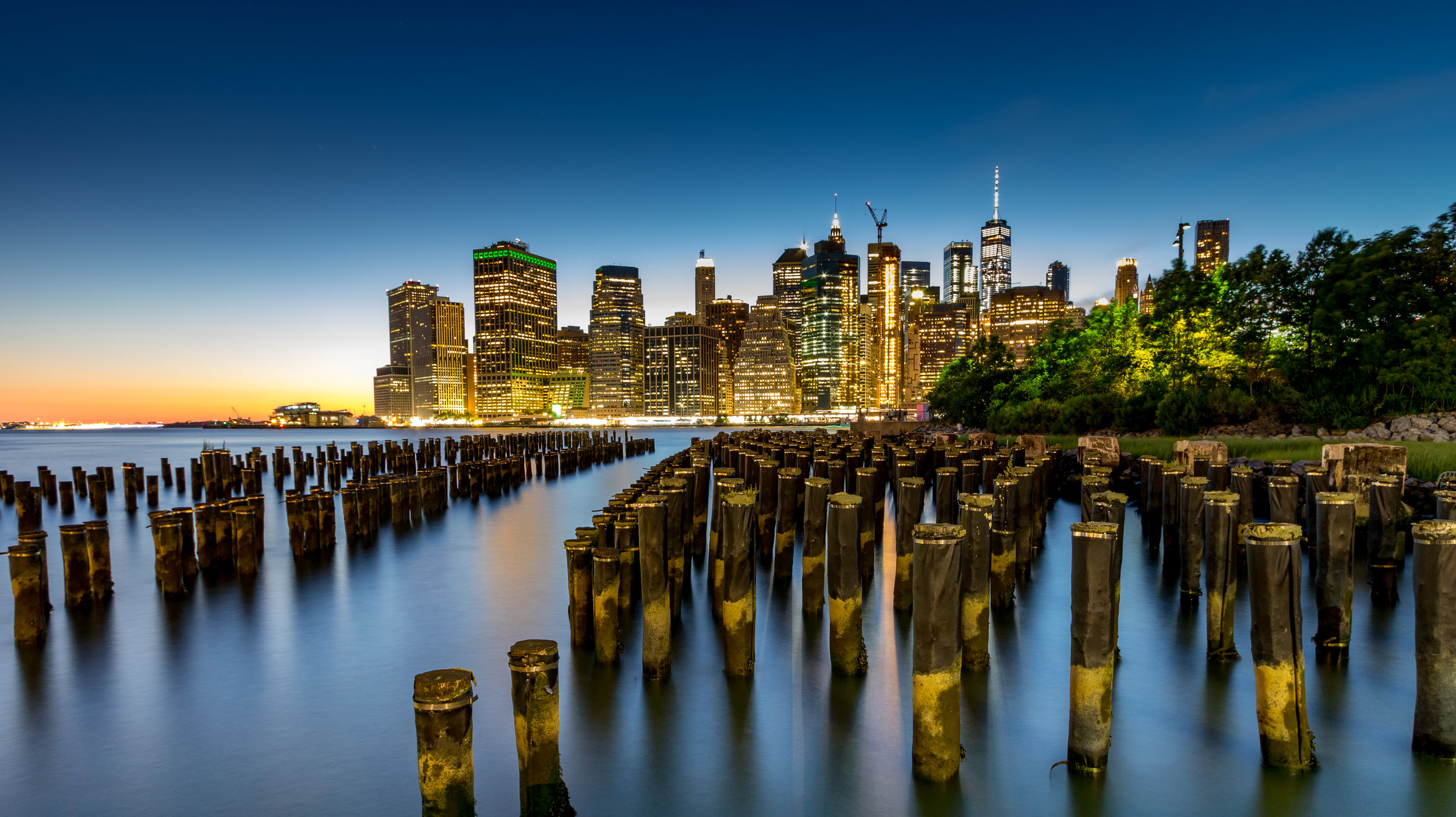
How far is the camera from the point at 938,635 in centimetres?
472

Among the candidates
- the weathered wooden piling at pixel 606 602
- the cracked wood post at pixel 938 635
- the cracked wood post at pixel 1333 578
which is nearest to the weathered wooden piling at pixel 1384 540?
the cracked wood post at pixel 1333 578

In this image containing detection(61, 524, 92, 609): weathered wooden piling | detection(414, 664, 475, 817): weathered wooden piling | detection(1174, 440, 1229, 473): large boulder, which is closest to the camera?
detection(414, 664, 475, 817): weathered wooden piling

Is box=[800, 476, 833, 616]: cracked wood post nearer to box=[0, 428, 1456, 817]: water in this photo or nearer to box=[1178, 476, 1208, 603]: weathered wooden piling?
box=[0, 428, 1456, 817]: water

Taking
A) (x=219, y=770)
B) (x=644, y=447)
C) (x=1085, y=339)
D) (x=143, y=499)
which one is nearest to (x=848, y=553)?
(x=219, y=770)

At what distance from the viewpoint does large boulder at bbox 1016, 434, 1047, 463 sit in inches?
759

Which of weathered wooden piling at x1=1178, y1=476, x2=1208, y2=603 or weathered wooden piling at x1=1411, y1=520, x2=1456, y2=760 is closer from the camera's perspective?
weathered wooden piling at x1=1411, y1=520, x2=1456, y2=760

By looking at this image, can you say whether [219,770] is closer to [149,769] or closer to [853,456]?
[149,769]

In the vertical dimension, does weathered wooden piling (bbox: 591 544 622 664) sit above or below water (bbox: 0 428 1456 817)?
above

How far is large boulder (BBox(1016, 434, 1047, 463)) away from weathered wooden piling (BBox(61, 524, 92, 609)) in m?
18.6

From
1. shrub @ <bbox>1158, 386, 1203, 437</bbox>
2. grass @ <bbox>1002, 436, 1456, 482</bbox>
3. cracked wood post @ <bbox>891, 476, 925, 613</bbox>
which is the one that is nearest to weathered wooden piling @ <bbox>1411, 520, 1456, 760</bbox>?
cracked wood post @ <bbox>891, 476, 925, 613</bbox>

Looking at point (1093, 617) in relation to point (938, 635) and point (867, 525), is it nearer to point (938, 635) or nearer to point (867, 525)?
point (938, 635)

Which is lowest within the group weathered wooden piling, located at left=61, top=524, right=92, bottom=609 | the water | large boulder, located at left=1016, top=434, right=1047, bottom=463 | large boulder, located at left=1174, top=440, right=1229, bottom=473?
the water

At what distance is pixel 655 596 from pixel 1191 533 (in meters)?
7.03

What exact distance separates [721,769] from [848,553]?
85.6 inches
